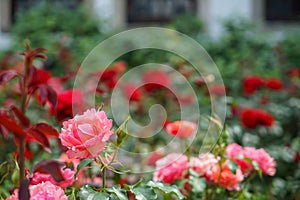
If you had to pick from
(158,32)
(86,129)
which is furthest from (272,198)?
(158,32)

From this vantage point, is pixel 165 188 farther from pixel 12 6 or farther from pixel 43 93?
pixel 12 6

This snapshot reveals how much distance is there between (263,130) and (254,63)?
1896 millimetres

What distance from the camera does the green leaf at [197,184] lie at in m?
1.48

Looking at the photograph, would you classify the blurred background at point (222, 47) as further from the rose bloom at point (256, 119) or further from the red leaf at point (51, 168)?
the red leaf at point (51, 168)

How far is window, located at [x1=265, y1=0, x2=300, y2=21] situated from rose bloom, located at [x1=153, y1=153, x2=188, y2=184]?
5000mm

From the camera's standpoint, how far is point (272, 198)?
1944mm

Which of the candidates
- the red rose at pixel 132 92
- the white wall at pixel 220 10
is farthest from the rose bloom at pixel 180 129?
the white wall at pixel 220 10

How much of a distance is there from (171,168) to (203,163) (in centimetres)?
8

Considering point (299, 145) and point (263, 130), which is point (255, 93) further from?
point (299, 145)

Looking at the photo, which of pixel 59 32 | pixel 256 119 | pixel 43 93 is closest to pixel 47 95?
pixel 43 93

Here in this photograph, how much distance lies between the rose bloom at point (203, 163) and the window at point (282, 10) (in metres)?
4.97

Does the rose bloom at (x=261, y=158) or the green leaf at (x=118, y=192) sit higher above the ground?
→ the green leaf at (x=118, y=192)

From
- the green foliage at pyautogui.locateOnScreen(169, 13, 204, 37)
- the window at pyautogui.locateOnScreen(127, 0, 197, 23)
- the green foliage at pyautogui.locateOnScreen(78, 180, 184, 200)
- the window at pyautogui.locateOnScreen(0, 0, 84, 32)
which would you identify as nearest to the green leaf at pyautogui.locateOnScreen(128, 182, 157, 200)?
the green foliage at pyautogui.locateOnScreen(78, 180, 184, 200)

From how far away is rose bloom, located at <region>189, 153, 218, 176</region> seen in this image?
4.92ft
